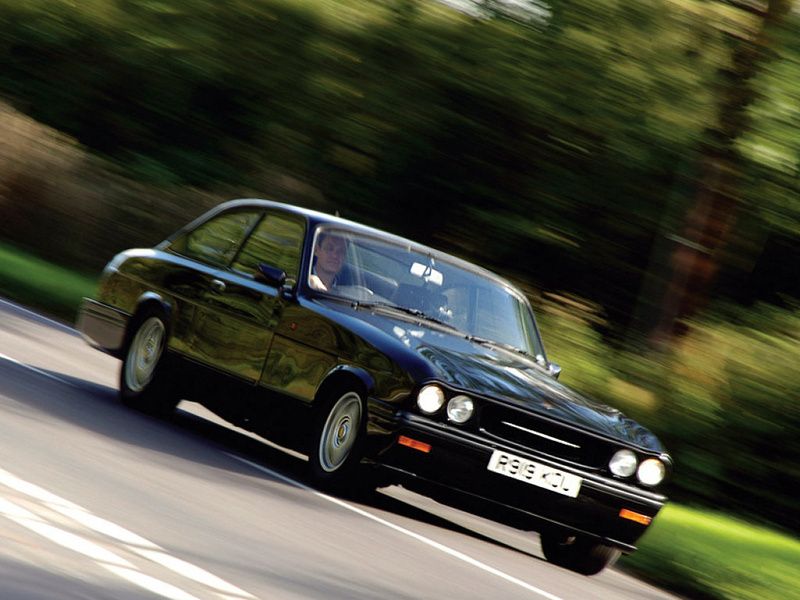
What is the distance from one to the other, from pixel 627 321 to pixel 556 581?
15.8 m

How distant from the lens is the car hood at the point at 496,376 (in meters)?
8.77

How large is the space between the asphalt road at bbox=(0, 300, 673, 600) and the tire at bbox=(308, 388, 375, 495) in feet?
0.48

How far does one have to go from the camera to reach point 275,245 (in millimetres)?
10484

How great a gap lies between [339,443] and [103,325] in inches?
123

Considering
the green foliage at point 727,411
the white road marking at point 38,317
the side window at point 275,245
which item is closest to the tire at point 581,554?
the side window at point 275,245

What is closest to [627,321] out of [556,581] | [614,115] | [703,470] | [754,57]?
[614,115]

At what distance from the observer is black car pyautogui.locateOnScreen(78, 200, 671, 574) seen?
8.62m

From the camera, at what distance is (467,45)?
26453 mm

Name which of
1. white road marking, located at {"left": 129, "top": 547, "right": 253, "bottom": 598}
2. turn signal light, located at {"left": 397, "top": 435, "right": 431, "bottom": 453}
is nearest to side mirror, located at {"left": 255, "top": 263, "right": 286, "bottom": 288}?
turn signal light, located at {"left": 397, "top": 435, "right": 431, "bottom": 453}

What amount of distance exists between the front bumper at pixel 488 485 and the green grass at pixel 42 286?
10.0 metres

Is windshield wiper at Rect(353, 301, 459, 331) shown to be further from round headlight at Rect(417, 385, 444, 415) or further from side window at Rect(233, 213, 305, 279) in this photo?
round headlight at Rect(417, 385, 444, 415)

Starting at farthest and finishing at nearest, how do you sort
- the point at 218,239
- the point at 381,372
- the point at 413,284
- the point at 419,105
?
1. the point at 419,105
2. the point at 218,239
3. the point at 413,284
4. the point at 381,372

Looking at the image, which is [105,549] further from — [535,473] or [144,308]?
[144,308]

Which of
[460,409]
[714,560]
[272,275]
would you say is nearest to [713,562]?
[714,560]
